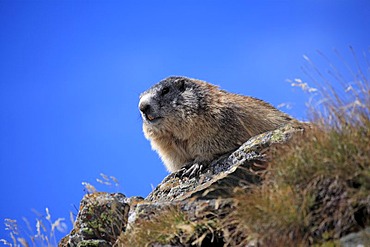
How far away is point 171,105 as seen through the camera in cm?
1062

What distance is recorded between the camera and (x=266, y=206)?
20.1 feet

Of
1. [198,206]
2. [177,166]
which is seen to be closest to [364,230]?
[198,206]

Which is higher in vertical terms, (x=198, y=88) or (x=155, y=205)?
(x=198, y=88)

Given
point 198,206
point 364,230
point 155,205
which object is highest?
point 155,205

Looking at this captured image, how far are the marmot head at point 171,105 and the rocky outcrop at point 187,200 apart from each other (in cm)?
102

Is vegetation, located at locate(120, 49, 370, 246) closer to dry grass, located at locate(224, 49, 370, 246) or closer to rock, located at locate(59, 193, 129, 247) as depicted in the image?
dry grass, located at locate(224, 49, 370, 246)

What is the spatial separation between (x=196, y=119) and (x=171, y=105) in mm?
671

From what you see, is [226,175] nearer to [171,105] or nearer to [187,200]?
[187,200]

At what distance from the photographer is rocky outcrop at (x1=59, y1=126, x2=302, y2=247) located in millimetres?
7168

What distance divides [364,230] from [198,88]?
18.5ft

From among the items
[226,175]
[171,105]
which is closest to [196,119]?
[171,105]

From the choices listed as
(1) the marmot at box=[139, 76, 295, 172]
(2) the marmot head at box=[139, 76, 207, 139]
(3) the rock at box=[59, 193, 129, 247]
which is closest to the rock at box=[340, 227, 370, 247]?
(3) the rock at box=[59, 193, 129, 247]

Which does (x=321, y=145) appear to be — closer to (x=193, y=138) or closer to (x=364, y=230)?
(x=364, y=230)

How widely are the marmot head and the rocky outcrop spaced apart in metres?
1.02
